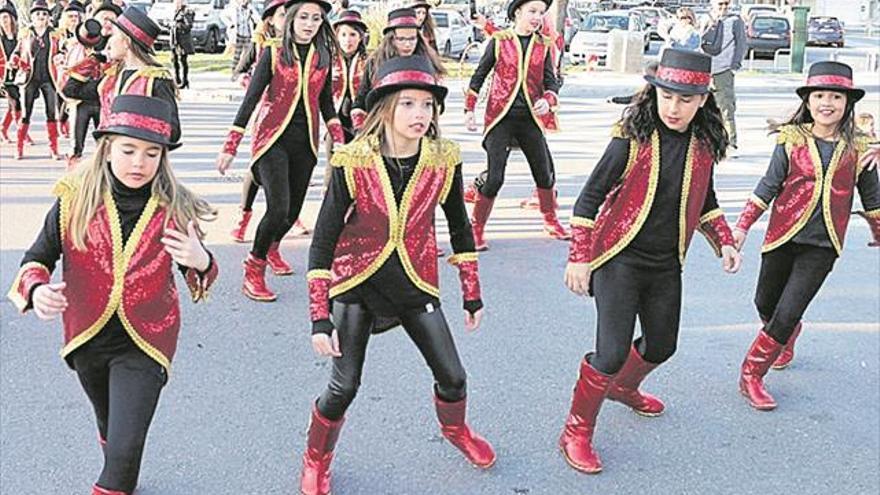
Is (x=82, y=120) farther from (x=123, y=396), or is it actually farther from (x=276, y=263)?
(x=123, y=396)

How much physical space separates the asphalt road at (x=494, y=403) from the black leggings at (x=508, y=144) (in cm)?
59

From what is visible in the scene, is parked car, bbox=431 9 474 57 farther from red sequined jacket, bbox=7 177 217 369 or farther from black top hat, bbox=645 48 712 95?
red sequined jacket, bbox=7 177 217 369

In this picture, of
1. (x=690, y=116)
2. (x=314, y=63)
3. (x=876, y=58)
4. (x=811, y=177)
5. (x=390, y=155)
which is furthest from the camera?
(x=876, y=58)

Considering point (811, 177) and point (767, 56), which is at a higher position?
point (811, 177)

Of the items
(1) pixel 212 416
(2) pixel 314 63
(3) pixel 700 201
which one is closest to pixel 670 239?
(3) pixel 700 201

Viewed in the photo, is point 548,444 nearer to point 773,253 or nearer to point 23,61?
point 773,253

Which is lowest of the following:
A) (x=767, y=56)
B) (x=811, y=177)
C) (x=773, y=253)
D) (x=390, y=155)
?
(x=767, y=56)

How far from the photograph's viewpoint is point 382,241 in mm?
3844

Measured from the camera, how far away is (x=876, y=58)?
2519 cm

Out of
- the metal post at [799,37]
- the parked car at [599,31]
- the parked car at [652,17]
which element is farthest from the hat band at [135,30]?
the parked car at [652,17]

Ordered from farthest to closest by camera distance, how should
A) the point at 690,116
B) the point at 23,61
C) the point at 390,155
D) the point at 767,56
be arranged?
the point at 767,56
the point at 23,61
the point at 690,116
the point at 390,155

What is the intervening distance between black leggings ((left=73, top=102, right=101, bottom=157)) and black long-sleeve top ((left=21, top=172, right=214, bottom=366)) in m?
6.25

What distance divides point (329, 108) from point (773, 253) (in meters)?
3.02

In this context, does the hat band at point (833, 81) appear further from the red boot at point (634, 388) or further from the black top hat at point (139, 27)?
the black top hat at point (139, 27)
